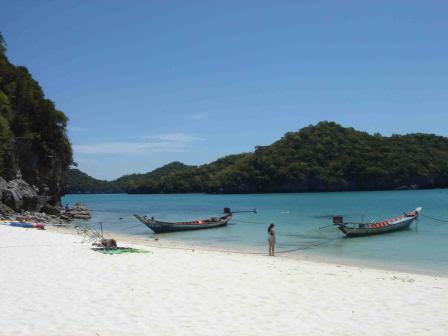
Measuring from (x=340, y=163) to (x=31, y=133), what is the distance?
→ 102818 millimetres

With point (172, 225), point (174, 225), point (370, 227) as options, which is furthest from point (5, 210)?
point (370, 227)

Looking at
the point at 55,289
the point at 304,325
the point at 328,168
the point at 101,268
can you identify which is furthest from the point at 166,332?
the point at 328,168

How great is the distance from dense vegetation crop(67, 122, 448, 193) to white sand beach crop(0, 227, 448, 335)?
11995cm

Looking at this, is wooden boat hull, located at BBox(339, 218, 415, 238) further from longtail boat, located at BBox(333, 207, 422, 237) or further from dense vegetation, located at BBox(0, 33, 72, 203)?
dense vegetation, located at BBox(0, 33, 72, 203)

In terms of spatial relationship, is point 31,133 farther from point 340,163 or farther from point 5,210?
point 340,163

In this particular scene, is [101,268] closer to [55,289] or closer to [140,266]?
[140,266]

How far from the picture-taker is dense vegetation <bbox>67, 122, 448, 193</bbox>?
124 metres

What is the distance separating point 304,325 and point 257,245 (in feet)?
59.6

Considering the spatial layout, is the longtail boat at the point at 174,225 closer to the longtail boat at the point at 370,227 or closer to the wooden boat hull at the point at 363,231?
the longtail boat at the point at 370,227

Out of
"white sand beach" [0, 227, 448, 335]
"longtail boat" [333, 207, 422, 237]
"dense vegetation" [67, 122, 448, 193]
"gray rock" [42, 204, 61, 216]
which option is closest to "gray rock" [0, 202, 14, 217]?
"gray rock" [42, 204, 61, 216]

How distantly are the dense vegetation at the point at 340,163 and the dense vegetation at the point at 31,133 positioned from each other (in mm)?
85341

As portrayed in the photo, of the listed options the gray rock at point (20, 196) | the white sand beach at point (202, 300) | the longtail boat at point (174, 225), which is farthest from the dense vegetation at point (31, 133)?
the white sand beach at point (202, 300)

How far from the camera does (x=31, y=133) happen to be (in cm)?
4328

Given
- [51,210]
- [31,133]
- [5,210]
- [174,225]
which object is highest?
[31,133]
